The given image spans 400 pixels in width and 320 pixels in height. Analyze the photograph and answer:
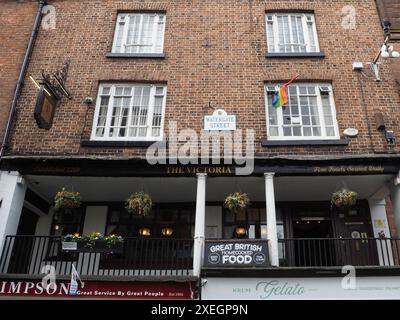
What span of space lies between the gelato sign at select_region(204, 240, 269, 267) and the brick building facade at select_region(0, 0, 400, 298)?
1.44 feet

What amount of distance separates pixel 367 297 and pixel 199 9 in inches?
399

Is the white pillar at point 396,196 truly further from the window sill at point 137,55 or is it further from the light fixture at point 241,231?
the window sill at point 137,55

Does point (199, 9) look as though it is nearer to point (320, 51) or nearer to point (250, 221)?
point (320, 51)

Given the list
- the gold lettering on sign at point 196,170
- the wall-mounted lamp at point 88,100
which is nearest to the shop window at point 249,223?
the gold lettering on sign at point 196,170

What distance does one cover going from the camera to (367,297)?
30.8 ft

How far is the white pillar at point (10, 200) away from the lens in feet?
34.3

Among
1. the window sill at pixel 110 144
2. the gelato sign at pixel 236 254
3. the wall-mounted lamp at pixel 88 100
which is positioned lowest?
the gelato sign at pixel 236 254

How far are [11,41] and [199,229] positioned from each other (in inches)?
352

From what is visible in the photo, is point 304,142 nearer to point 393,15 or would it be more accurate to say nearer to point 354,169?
point 354,169

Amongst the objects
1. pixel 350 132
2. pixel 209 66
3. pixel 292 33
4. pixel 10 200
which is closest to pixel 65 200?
pixel 10 200

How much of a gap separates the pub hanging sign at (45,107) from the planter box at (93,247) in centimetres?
332

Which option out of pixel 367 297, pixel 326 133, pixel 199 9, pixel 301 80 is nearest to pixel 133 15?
pixel 199 9

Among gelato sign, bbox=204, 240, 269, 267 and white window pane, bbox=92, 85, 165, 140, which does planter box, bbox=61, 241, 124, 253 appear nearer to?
gelato sign, bbox=204, 240, 269, 267

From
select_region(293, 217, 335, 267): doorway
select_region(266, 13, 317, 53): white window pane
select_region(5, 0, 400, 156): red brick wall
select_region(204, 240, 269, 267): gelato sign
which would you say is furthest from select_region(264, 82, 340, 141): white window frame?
select_region(204, 240, 269, 267): gelato sign
